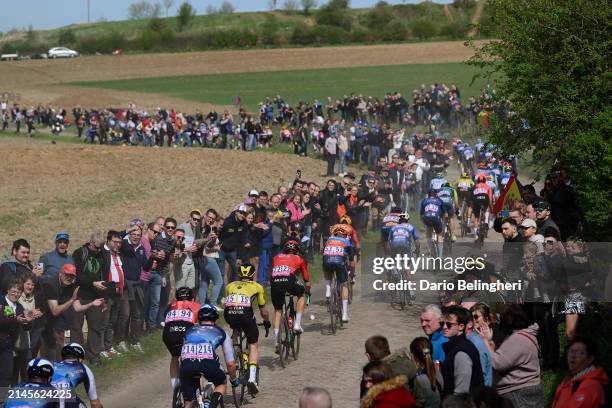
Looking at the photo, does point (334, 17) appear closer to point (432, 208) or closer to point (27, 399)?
point (432, 208)

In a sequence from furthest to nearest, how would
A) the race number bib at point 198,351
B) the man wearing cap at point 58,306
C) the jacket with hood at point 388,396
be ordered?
the man wearing cap at point 58,306 → the race number bib at point 198,351 → the jacket with hood at point 388,396

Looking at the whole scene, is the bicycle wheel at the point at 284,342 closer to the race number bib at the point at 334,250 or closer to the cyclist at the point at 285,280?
the cyclist at the point at 285,280

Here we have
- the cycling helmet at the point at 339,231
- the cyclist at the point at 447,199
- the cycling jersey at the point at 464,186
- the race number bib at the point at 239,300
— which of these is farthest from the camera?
the cycling jersey at the point at 464,186

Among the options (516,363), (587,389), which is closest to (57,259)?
(516,363)

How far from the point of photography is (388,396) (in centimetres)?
849

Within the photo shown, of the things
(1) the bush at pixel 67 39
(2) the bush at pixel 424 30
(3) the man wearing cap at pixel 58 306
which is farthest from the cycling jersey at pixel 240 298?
(1) the bush at pixel 67 39

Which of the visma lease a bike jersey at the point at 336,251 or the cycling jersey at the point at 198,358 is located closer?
the cycling jersey at the point at 198,358

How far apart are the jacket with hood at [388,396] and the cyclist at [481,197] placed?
18583mm

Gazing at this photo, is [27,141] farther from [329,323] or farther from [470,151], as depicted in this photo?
[329,323]

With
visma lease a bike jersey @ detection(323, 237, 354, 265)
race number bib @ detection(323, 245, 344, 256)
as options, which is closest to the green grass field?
visma lease a bike jersey @ detection(323, 237, 354, 265)

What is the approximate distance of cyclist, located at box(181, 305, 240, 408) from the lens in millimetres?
12688

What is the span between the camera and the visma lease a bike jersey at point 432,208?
→ 78.1 feet

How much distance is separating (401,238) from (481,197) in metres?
6.74

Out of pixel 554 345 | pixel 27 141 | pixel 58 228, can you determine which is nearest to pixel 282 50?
pixel 27 141
